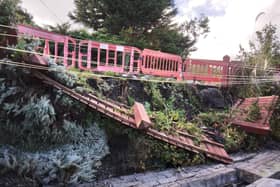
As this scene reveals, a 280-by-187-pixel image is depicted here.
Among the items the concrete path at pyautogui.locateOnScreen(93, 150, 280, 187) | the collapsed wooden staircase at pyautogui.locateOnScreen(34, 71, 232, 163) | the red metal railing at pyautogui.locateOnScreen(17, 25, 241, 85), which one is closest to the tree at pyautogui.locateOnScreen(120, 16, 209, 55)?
the red metal railing at pyautogui.locateOnScreen(17, 25, 241, 85)

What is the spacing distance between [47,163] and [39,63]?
4.24 ft

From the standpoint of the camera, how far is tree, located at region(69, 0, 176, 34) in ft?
29.0

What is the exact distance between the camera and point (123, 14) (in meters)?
8.93

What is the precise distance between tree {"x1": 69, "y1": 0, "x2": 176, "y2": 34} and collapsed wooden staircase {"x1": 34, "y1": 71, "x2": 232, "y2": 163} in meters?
6.21

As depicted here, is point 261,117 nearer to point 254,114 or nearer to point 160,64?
point 254,114

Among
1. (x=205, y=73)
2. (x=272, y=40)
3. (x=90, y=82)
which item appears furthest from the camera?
(x=272, y=40)

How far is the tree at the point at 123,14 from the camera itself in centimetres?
883

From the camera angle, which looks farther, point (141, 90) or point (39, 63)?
point (141, 90)

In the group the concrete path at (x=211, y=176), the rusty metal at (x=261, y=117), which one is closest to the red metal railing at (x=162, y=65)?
the rusty metal at (x=261, y=117)

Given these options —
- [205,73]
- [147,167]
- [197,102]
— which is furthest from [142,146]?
[205,73]

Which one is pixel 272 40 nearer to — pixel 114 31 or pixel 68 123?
pixel 114 31

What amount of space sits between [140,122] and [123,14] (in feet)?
24.1

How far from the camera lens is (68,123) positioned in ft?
8.79

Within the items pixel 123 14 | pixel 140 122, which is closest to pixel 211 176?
pixel 140 122
